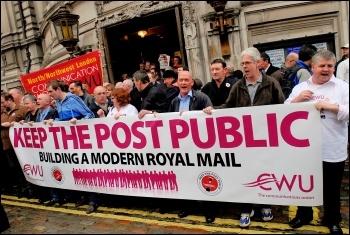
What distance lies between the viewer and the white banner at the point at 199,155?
3193 mm

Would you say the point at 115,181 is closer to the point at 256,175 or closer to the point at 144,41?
the point at 256,175

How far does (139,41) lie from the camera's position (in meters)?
14.2

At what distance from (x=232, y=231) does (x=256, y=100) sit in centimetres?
144

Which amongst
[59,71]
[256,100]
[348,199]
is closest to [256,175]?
[256,100]

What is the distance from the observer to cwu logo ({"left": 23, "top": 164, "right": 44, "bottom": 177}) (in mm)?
5258

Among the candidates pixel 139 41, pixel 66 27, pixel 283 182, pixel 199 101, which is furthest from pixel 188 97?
pixel 139 41

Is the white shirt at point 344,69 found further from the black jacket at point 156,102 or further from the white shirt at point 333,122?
the black jacket at point 156,102

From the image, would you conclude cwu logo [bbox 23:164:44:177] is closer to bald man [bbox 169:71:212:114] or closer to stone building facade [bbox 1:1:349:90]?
stone building facade [bbox 1:1:349:90]

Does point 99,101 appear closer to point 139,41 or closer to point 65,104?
point 65,104

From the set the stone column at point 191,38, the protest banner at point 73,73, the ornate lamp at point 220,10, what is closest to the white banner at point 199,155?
the protest banner at point 73,73

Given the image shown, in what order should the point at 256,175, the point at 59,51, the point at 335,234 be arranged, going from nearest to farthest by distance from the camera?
the point at 335,234 → the point at 256,175 → the point at 59,51

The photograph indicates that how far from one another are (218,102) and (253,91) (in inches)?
43.0

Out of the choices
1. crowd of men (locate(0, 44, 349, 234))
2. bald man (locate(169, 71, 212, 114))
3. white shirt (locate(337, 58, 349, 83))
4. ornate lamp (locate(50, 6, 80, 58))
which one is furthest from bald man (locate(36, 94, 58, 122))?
white shirt (locate(337, 58, 349, 83))

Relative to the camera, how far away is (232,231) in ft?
11.3
